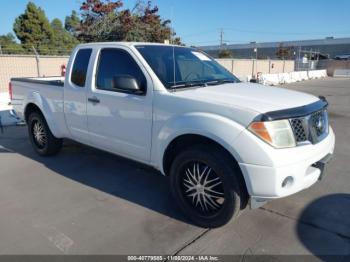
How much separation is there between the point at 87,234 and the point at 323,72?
37019 mm

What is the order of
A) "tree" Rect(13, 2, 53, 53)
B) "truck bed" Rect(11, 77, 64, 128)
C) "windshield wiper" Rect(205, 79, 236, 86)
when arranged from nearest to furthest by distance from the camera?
"windshield wiper" Rect(205, 79, 236, 86) → "truck bed" Rect(11, 77, 64, 128) → "tree" Rect(13, 2, 53, 53)

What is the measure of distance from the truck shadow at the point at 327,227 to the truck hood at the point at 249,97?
1.28 meters

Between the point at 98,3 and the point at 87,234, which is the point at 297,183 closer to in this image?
the point at 87,234

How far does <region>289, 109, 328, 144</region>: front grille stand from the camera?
2924 mm

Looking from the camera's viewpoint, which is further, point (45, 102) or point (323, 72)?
point (323, 72)

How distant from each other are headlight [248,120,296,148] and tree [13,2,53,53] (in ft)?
119

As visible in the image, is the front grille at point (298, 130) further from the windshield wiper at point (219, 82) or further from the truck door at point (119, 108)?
the truck door at point (119, 108)

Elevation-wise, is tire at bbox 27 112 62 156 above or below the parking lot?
above

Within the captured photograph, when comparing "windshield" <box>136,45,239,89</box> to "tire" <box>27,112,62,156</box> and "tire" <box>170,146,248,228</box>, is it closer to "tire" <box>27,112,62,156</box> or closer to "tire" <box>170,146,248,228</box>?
"tire" <box>170,146,248,228</box>

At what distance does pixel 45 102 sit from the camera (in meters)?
5.20

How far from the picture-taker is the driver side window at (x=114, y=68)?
12.3ft

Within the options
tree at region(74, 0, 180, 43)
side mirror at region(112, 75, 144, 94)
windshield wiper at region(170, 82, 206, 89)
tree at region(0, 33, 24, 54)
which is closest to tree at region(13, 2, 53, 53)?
tree at region(0, 33, 24, 54)

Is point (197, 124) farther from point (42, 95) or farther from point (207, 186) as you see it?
point (42, 95)

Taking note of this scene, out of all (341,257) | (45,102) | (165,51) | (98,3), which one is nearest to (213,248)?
(341,257)
